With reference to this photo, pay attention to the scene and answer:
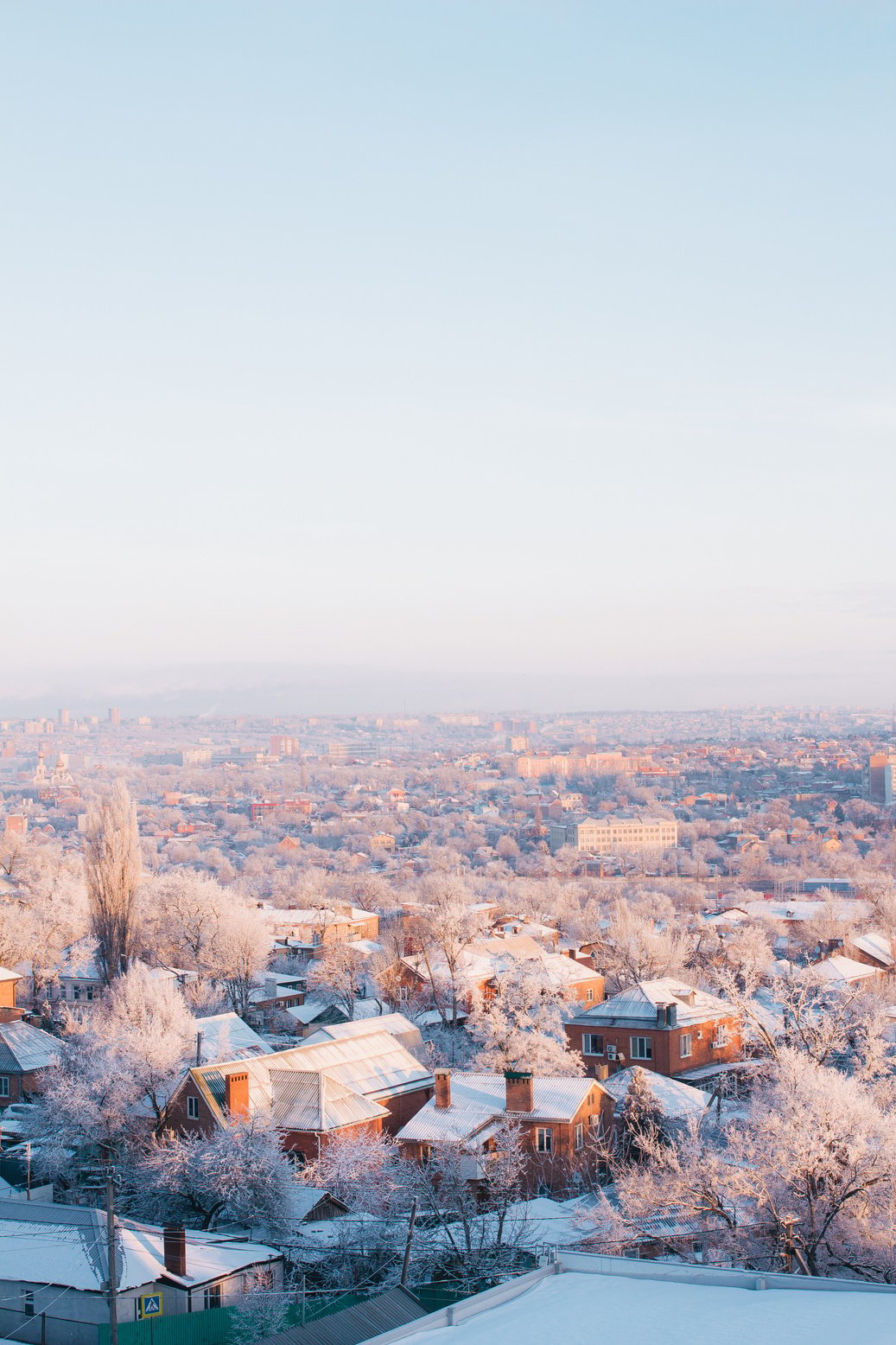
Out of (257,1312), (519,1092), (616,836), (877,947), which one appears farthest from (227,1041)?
(616,836)

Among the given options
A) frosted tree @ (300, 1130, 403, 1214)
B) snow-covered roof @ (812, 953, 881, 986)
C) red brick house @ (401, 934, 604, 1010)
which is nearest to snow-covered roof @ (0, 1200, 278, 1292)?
frosted tree @ (300, 1130, 403, 1214)

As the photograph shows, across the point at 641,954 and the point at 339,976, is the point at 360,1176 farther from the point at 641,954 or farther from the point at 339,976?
the point at 641,954

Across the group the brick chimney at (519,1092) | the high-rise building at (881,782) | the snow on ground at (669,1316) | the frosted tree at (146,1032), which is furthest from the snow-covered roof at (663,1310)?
the high-rise building at (881,782)

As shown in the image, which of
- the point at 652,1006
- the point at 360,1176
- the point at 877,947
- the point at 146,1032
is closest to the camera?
the point at 360,1176

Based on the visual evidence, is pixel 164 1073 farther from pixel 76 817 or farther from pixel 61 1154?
pixel 76 817

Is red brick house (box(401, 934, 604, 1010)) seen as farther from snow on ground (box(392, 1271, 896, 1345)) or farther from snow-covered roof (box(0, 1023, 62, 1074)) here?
snow on ground (box(392, 1271, 896, 1345))

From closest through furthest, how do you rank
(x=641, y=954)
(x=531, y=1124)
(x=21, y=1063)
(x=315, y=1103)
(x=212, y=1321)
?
(x=212, y=1321) → (x=531, y=1124) → (x=315, y=1103) → (x=21, y=1063) → (x=641, y=954)
